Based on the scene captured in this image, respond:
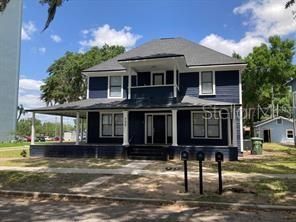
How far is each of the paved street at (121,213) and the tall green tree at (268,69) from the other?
36.4 metres

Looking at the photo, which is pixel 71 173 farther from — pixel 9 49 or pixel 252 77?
pixel 9 49

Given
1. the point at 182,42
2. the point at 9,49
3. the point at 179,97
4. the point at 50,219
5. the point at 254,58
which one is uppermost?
the point at 9,49

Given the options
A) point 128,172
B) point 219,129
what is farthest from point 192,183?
point 219,129

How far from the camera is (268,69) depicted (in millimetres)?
42438

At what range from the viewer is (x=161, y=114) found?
2202 centimetres

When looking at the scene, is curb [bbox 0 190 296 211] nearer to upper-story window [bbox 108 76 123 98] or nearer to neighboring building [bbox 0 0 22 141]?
upper-story window [bbox 108 76 123 98]

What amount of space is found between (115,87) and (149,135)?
4.20 meters

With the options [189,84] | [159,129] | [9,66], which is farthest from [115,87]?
[9,66]

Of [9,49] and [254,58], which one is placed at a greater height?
[9,49]

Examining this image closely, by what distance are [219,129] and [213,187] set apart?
1122 cm

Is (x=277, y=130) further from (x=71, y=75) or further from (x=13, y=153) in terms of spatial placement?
(x=13, y=153)

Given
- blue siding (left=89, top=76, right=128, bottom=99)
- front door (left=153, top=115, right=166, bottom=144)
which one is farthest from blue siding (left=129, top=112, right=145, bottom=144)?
blue siding (left=89, top=76, right=128, bottom=99)

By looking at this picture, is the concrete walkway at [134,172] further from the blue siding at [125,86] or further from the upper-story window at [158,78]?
the blue siding at [125,86]

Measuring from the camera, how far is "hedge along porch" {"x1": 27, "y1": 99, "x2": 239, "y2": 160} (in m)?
18.7
